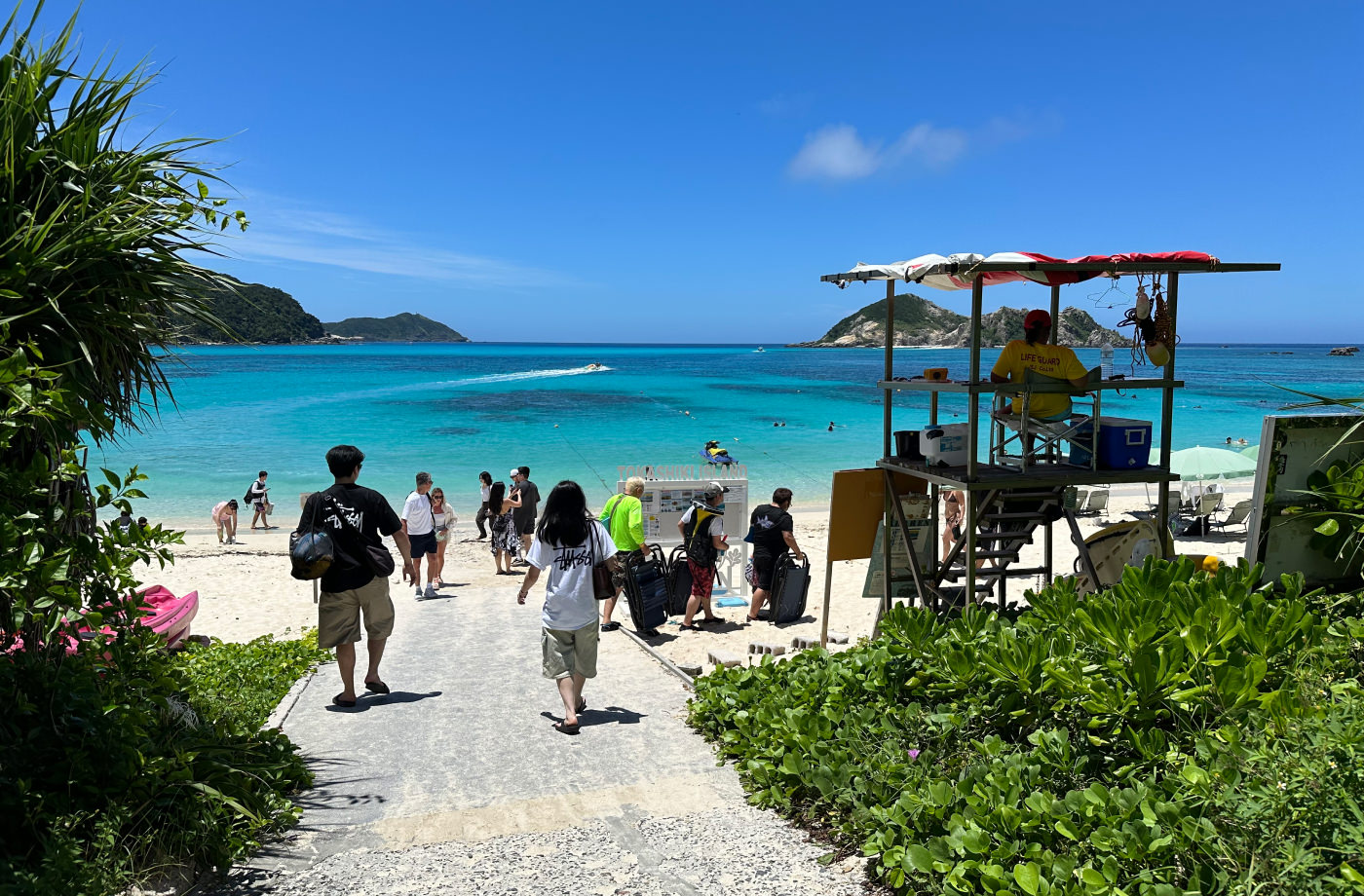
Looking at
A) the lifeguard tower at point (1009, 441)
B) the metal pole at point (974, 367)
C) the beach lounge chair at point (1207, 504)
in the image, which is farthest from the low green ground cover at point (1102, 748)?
the beach lounge chair at point (1207, 504)

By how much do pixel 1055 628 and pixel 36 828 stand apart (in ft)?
12.3

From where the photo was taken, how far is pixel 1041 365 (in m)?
6.12

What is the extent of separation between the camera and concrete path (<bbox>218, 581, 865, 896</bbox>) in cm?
306

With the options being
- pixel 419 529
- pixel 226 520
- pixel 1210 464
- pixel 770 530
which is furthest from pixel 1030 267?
pixel 226 520

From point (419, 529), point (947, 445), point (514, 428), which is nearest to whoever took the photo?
point (947, 445)

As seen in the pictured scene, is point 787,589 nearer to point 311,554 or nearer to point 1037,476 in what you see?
point 1037,476

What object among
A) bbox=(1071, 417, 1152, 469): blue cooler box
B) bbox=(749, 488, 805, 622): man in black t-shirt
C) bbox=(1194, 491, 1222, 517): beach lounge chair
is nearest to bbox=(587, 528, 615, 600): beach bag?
bbox=(1071, 417, 1152, 469): blue cooler box

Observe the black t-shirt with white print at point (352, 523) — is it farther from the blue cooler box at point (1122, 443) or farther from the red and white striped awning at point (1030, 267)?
the blue cooler box at point (1122, 443)

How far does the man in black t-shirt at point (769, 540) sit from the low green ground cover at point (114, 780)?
577 cm

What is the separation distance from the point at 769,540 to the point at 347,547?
464 centimetres

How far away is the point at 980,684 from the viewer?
141 inches

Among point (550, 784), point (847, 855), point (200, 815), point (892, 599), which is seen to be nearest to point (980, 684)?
point (847, 855)

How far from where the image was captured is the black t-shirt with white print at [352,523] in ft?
17.5

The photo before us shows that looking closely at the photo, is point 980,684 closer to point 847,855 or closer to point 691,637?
point 847,855
